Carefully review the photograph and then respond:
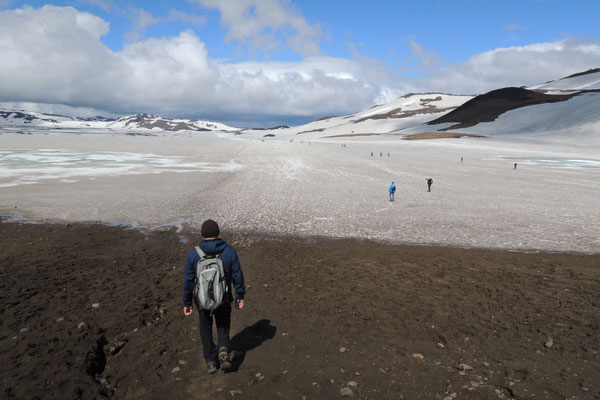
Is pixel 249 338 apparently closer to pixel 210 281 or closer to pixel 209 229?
pixel 210 281

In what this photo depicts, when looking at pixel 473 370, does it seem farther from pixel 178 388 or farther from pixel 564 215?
pixel 564 215

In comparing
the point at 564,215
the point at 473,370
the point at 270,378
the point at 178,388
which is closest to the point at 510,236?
the point at 564,215

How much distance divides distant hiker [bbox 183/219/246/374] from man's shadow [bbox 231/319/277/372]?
1.30 feet

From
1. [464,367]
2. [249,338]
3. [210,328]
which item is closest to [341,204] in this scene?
[249,338]

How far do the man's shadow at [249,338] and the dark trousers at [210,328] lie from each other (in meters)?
0.47

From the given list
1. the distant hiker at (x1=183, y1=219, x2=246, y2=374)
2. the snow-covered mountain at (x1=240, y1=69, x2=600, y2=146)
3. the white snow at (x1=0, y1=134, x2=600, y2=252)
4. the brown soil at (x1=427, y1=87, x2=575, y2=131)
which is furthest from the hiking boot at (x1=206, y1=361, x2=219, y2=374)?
the brown soil at (x1=427, y1=87, x2=575, y2=131)

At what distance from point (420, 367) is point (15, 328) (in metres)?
7.39

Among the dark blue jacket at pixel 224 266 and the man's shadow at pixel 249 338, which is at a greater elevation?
the dark blue jacket at pixel 224 266

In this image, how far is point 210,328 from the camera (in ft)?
19.3

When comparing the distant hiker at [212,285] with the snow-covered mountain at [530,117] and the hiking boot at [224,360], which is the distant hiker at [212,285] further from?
the snow-covered mountain at [530,117]

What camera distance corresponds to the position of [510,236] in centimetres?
1409

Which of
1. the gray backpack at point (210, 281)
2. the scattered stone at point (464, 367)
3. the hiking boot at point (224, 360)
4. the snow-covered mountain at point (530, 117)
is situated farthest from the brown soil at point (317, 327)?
the snow-covered mountain at point (530, 117)

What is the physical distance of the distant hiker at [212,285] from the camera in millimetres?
5521

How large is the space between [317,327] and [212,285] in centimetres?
276
